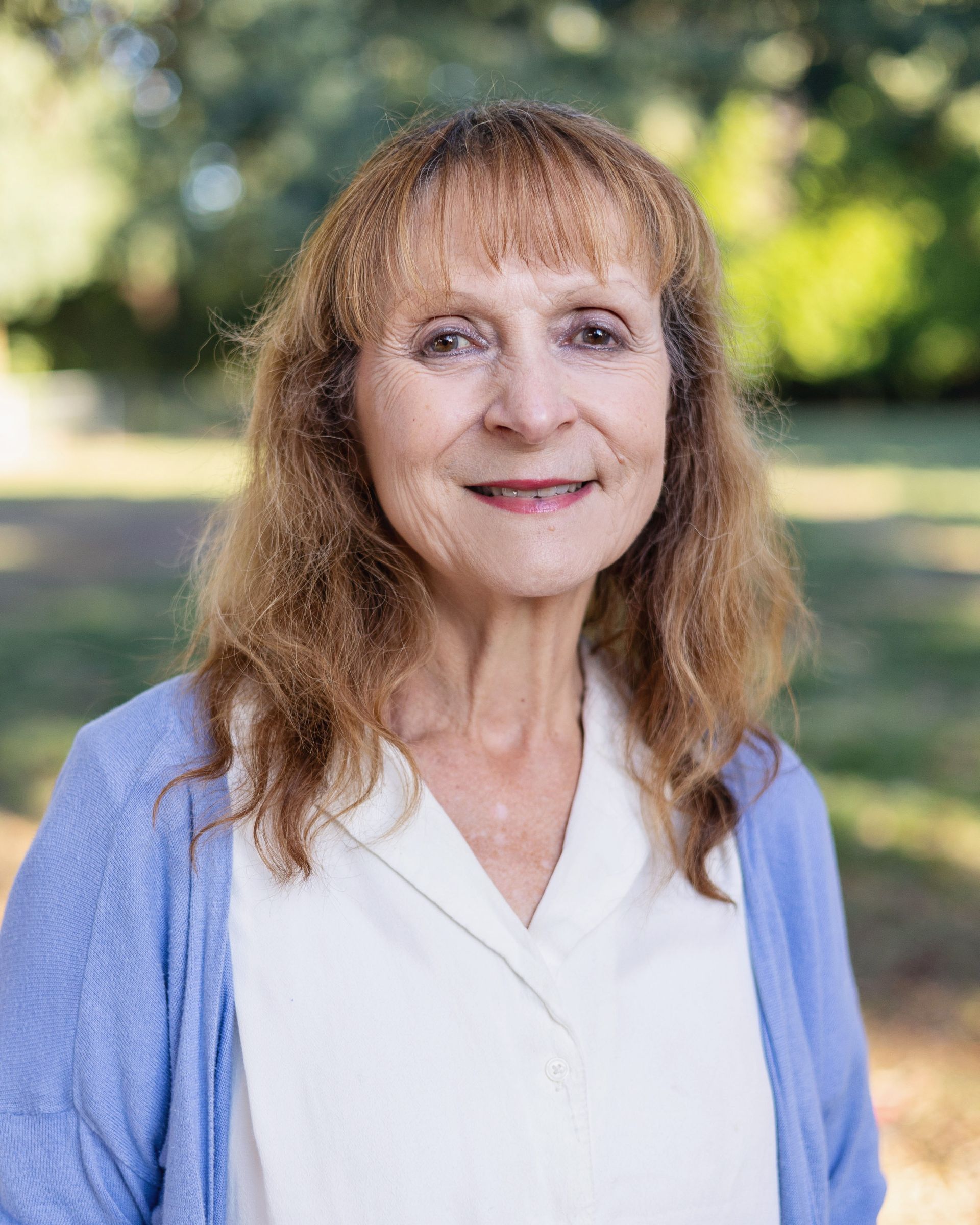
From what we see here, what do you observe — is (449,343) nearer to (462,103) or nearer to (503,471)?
(503,471)

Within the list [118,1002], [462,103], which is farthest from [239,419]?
[118,1002]

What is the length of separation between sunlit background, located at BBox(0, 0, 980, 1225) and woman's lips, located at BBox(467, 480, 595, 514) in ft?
1.85

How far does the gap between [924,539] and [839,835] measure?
719 centimetres

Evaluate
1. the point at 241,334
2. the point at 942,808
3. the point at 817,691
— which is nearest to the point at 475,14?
the point at 817,691

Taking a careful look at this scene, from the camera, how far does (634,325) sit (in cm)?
170

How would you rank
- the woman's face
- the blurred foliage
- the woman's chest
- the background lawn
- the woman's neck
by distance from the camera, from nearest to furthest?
the woman's chest < the woman's face < the woman's neck < the background lawn < the blurred foliage

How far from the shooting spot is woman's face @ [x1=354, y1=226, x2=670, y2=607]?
1.61m

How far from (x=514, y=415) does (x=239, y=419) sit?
2.48 feet

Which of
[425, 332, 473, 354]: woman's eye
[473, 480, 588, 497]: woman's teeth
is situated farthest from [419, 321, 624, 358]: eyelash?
[473, 480, 588, 497]: woman's teeth

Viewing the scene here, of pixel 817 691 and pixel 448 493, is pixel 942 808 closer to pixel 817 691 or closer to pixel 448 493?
pixel 817 691

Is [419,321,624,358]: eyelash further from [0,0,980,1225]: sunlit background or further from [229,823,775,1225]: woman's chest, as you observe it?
[229,823,775,1225]: woman's chest

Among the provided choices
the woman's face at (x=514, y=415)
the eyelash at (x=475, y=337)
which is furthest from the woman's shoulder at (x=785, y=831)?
the eyelash at (x=475, y=337)

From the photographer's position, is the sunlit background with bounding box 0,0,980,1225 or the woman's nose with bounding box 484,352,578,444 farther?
the sunlit background with bounding box 0,0,980,1225

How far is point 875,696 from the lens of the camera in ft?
21.6
